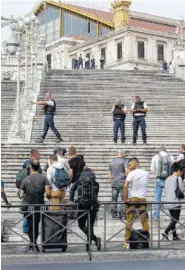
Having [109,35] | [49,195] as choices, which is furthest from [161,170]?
[109,35]

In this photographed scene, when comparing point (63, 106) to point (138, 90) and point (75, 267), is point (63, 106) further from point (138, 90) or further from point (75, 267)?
point (75, 267)

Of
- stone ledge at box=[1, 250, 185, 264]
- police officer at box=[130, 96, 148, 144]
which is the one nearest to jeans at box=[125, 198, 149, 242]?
stone ledge at box=[1, 250, 185, 264]

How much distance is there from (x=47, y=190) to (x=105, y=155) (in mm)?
8112

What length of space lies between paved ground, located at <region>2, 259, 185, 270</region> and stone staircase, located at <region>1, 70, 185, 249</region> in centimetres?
174

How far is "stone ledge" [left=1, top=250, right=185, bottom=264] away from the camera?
12892 mm

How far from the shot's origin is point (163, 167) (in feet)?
56.5

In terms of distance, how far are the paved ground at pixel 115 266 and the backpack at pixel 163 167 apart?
14.2 ft

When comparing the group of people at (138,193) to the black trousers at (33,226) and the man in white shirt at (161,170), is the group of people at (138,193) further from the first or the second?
the black trousers at (33,226)

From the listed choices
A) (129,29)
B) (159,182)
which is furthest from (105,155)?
(129,29)

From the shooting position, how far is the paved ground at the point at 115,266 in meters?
12.1

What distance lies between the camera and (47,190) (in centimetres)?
1393

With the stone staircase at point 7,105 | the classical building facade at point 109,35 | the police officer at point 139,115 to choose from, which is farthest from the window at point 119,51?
the police officer at point 139,115

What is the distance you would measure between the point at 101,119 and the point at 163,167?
11287 millimetres

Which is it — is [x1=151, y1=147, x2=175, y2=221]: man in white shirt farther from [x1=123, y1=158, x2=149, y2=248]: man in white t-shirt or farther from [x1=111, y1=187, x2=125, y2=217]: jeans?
[x1=123, y1=158, x2=149, y2=248]: man in white t-shirt
